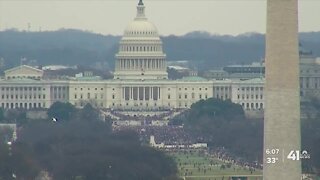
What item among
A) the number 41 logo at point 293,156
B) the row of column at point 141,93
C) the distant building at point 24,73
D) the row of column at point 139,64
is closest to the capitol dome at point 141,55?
the row of column at point 139,64

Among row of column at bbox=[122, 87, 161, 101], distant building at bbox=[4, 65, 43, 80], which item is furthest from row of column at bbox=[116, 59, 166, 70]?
distant building at bbox=[4, 65, 43, 80]

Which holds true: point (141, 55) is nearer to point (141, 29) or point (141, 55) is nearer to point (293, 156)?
point (141, 29)

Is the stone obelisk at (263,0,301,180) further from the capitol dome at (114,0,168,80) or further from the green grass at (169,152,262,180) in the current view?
Answer: the capitol dome at (114,0,168,80)

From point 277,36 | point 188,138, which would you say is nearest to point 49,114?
point 188,138

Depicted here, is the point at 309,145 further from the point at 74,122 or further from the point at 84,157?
the point at 74,122

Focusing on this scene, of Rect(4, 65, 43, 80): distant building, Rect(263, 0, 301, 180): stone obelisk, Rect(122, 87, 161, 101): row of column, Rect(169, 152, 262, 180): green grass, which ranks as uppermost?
Rect(263, 0, 301, 180): stone obelisk

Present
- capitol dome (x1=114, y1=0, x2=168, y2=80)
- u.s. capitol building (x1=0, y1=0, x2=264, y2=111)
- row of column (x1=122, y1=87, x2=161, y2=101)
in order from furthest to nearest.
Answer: capitol dome (x1=114, y1=0, x2=168, y2=80) → row of column (x1=122, y1=87, x2=161, y2=101) → u.s. capitol building (x1=0, y1=0, x2=264, y2=111)

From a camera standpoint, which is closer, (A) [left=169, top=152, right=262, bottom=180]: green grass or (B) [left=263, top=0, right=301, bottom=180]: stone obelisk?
(B) [left=263, top=0, right=301, bottom=180]: stone obelisk
